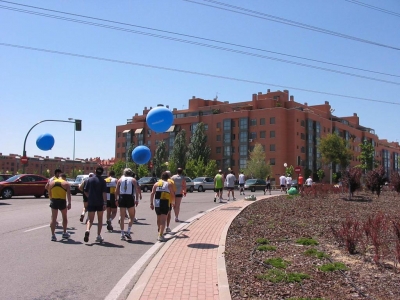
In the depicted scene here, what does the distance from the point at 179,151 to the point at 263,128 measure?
18.2 m

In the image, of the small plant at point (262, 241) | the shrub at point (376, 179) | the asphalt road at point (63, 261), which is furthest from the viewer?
the shrub at point (376, 179)

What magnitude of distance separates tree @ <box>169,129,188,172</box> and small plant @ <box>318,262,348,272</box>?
3107 inches

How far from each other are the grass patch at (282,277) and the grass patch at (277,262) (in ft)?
1.48

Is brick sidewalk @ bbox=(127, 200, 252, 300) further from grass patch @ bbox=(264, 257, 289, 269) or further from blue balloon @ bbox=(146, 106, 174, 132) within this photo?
blue balloon @ bbox=(146, 106, 174, 132)

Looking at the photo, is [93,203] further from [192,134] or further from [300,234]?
[192,134]

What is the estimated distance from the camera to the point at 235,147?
8431cm

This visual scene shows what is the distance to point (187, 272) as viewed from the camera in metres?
6.75


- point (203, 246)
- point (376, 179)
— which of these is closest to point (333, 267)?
point (203, 246)

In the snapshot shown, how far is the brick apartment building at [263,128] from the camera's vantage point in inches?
3061

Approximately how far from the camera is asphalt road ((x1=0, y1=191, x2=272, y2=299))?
6.04m

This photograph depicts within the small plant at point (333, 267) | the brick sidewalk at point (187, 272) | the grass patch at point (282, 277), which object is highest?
the small plant at point (333, 267)

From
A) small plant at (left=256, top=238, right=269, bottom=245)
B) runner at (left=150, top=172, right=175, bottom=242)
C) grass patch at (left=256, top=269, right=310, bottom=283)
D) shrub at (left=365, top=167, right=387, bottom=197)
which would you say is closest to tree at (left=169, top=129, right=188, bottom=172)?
shrub at (left=365, top=167, right=387, bottom=197)

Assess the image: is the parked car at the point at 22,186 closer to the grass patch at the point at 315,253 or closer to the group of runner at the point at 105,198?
the group of runner at the point at 105,198

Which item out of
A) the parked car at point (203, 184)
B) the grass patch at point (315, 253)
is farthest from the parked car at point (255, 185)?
the grass patch at point (315, 253)
